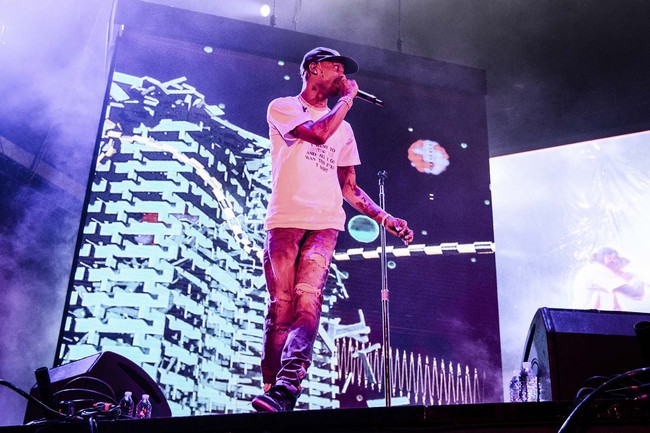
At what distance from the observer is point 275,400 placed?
2.04m

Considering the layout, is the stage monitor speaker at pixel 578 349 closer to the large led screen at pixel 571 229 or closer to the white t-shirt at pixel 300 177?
the white t-shirt at pixel 300 177

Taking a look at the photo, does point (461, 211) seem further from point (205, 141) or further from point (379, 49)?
point (205, 141)

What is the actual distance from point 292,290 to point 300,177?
0.46 m

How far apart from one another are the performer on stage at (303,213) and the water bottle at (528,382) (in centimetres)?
75

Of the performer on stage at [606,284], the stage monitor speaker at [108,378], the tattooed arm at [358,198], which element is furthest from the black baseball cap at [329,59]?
the performer on stage at [606,284]

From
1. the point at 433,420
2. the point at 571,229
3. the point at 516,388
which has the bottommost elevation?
the point at 433,420

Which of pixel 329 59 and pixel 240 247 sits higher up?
pixel 329 59

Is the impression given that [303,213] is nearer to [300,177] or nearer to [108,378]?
[300,177]

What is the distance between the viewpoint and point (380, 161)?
5.38 m

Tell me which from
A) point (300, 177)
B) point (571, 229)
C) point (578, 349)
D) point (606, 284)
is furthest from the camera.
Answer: point (571, 229)

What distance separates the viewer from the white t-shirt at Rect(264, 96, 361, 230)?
2510 mm

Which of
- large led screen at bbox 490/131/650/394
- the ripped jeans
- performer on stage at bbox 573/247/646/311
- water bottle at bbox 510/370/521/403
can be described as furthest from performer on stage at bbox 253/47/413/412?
large led screen at bbox 490/131/650/394

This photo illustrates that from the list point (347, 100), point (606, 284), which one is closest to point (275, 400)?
point (347, 100)

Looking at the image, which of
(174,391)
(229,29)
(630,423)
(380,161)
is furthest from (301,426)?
(229,29)
